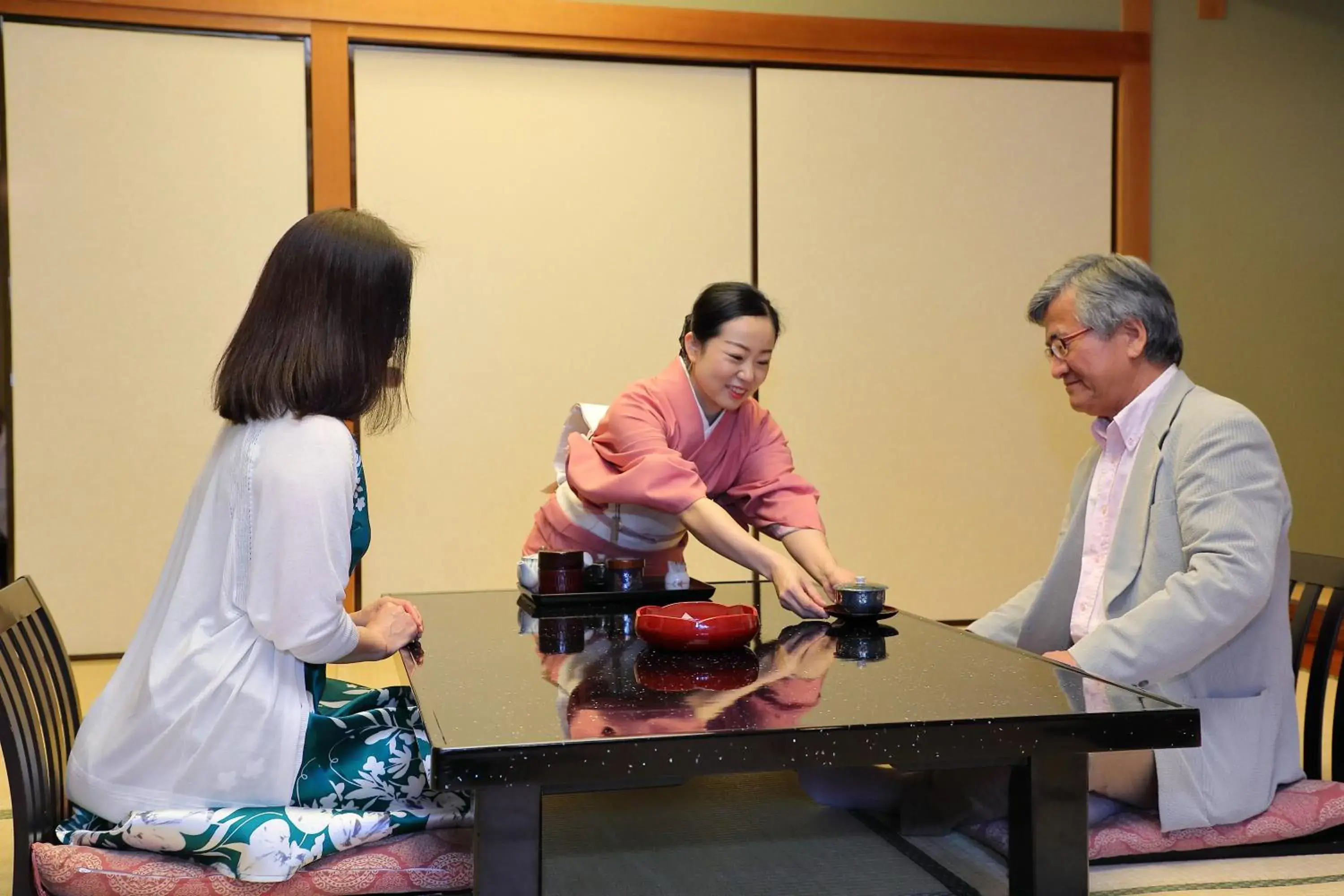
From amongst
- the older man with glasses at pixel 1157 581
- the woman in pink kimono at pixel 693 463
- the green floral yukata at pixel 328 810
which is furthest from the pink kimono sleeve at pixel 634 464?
the green floral yukata at pixel 328 810

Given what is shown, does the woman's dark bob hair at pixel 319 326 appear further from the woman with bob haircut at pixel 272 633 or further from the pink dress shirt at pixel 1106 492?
the pink dress shirt at pixel 1106 492

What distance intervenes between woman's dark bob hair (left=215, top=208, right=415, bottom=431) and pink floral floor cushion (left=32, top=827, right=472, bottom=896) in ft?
2.02

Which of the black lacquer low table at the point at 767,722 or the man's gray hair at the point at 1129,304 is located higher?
the man's gray hair at the point at 1129,304

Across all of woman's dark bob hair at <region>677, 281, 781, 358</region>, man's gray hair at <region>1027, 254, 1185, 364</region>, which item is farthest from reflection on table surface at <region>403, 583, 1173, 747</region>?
woman's dark bob hair at <region>677, 281, 781, 358</region>

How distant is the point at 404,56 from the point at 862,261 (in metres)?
1.94

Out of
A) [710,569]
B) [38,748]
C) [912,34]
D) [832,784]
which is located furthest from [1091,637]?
[912,34]

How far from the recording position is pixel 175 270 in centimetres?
466

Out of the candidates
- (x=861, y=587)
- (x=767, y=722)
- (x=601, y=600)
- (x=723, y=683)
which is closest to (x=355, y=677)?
(x=601, y=600)

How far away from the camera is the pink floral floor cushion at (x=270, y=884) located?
1.72 metres

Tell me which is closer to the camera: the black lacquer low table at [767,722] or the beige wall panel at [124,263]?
the black lacquer low table at [767,722]

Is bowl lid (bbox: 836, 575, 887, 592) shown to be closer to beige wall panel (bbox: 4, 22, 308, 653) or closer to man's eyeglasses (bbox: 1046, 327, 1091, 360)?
man's eyeglasses (bbox: 1046, 327, 1091, 360)

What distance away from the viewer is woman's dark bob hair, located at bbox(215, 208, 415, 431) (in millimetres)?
1804

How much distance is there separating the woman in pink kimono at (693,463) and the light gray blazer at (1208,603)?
2.35ft

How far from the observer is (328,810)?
1.83 metres
